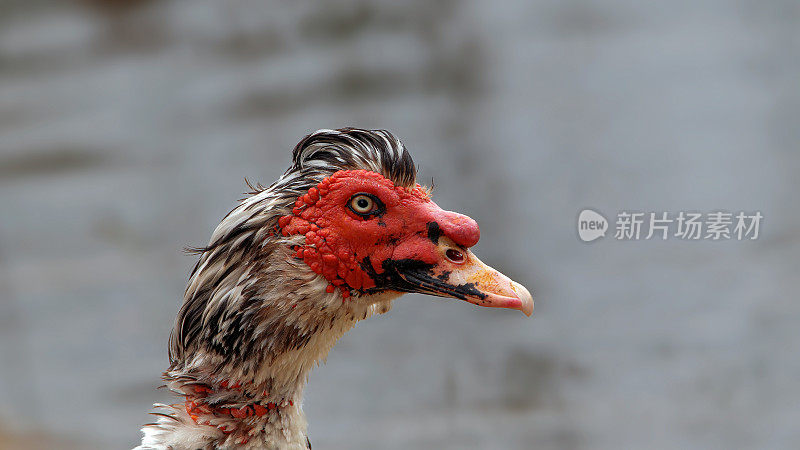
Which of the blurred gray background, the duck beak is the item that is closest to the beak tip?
the duck beak

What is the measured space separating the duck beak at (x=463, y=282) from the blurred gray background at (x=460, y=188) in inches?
68.2

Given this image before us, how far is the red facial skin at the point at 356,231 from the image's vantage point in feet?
4.89

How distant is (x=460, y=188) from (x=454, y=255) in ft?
5.82

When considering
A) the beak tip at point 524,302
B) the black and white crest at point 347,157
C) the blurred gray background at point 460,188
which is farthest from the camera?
the blurred gray background at point 460,188

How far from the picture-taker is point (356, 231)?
150cm

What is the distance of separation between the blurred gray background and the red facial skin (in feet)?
5.68

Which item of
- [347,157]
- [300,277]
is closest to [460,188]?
[347,157]

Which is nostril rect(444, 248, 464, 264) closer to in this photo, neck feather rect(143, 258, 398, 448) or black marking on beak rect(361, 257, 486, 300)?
black marking on beak rect(361, 257, 486, 300)

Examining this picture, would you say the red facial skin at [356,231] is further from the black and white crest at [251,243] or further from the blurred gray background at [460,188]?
the blurred gray background at [460,188]

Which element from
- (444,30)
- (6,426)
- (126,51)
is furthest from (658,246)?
(6,426)

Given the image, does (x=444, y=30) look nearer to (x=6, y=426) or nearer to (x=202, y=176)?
(x=202, y=176)

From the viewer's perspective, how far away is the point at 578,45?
3.20 m

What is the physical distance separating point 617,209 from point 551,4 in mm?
1041

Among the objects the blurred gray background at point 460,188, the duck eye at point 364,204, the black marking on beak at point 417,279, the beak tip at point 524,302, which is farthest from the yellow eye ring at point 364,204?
the blurred gray background at point 460,188
